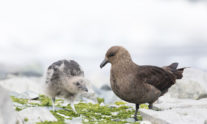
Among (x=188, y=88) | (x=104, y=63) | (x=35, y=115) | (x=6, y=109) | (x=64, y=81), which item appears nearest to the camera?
(x=6, y=109)

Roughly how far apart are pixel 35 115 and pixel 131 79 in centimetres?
282

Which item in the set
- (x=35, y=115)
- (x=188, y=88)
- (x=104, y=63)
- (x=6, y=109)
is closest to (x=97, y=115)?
(x=104, y=63)

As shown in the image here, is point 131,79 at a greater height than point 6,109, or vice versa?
point 131,79

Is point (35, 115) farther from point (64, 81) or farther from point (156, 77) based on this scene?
point (156, 77)

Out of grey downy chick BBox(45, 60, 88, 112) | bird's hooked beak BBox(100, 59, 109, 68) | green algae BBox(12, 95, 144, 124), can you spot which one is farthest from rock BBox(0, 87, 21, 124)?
bird's hooked beak BBox(100, 59, 109, 68)

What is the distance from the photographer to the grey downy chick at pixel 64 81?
925cm

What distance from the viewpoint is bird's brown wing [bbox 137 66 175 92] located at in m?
8.91

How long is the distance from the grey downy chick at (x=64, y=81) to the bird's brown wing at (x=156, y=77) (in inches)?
69.5

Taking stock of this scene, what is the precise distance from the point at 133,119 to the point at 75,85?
2.00 m

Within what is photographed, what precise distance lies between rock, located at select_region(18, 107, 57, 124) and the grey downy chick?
1717 mm

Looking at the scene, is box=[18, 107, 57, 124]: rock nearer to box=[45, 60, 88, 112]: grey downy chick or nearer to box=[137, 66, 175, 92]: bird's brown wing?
box=[45, 60, 88, 112]: grey downy chick

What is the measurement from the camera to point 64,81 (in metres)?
9.29

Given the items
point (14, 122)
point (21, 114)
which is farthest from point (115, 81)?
point (14, 122)

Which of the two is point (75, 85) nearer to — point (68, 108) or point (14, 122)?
point (68, 108)
